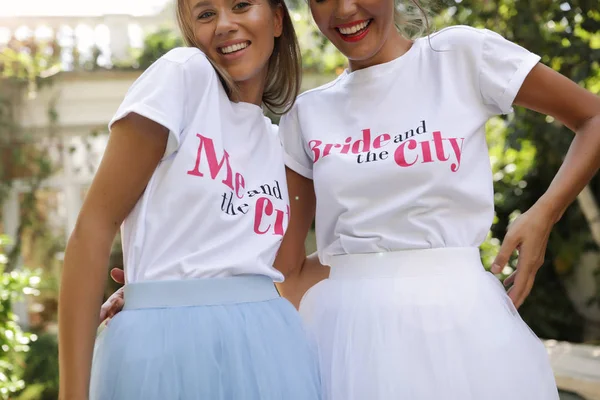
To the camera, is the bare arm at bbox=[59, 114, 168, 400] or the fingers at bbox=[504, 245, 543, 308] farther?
the fingers at bbox=[504, 245, 543, 308]

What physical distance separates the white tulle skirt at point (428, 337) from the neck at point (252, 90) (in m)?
0.45

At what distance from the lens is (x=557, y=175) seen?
1.84 metres

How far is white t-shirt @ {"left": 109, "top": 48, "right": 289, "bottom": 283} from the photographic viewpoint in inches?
61.1

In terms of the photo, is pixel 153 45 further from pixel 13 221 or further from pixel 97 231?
pixel 97 231

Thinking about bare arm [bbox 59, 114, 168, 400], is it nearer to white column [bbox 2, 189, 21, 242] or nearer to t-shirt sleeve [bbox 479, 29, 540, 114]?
t-shirt sleeve [bbox 479, 29, 540, 114]

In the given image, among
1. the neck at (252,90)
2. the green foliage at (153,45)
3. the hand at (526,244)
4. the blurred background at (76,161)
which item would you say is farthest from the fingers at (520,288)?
the green foliage at (153,45)

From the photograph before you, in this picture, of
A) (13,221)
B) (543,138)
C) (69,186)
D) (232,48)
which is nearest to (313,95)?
(232,48)

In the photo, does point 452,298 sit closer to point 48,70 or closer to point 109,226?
point 109,226

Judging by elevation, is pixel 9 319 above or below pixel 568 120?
below

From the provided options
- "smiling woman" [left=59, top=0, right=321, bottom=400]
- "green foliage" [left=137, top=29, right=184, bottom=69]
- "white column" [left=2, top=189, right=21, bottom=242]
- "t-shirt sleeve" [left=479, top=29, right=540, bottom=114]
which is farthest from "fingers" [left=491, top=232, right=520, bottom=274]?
"white column" [left=2, top=189, right=21, bottom=242]

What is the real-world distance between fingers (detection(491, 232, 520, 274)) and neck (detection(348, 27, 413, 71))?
544mm

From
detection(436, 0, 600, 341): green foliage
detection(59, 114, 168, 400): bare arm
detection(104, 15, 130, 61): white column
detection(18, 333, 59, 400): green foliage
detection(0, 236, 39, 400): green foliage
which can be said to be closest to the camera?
detection(59, 114, 168, 400): bare arm

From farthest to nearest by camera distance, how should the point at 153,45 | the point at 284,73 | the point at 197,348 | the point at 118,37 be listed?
1. the point at 118,37
2. the point at 153,45
3. the point at 284,73
4. the point at 197,348

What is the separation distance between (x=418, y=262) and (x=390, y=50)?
0.55m
